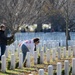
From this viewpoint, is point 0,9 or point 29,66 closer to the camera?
point 29,66

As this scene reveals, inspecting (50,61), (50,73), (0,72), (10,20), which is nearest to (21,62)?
(0,72)

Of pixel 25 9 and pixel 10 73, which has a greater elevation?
pixel 25 9

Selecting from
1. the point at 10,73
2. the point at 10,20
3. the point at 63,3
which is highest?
the point at 63,3

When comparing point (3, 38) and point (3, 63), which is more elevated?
point (3, 38)

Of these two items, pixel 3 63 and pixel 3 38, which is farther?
pixel 3 38

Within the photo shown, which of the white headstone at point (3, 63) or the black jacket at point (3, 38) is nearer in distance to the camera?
the white headstone at point (3, 63)

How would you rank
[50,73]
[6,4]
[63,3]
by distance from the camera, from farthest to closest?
[63,3] < [6,4] < [50,73]

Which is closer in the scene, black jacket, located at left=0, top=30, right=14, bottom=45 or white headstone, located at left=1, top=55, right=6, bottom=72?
white headstone, located at left=1, top=55, right=6, bottom=72

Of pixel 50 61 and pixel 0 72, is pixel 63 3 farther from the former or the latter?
pixel 0 72

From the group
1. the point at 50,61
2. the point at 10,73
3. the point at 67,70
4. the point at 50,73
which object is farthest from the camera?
the point at 50,61

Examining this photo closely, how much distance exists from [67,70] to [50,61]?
399 cm

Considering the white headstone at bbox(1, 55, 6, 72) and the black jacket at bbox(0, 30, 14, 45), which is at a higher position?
the black jacket at bbox(0, 30, 14, 45)

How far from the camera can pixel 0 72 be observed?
35.3 feet

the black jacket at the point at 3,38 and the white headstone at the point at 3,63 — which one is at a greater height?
the black jacket at the point at 3,38
